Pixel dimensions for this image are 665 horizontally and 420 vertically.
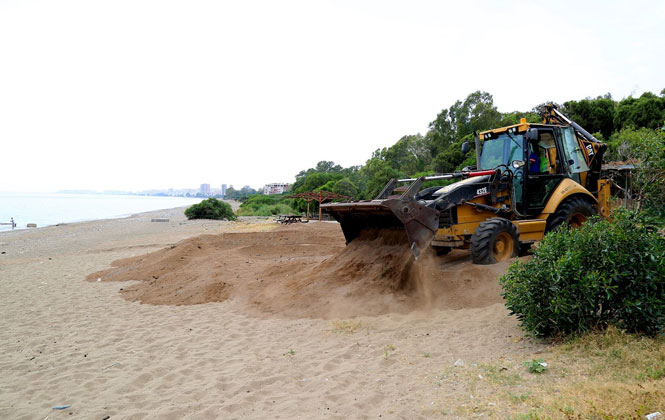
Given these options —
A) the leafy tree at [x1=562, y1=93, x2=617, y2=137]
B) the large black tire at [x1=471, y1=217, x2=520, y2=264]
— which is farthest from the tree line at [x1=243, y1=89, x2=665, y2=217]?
the large black tire at [x1=471, y1=217, x2=520, y2=264]

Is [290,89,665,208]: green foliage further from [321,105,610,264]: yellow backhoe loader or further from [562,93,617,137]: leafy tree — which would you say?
[321,105,610,264]: yellow backhoe loader

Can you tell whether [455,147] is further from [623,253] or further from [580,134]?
[623,253]

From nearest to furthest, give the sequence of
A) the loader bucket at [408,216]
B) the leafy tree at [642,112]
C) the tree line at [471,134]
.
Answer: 1. the loader bucket at [408,216]
2. the tree line at [471,134]
3. the leafy tree at [642,112]

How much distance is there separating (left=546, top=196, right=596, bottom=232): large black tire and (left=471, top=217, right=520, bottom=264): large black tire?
1.40 metres

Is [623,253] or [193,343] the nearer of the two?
[623,253]

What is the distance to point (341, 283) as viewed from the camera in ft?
24.6

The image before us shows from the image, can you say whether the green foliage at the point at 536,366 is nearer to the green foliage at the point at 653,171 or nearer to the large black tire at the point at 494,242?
the green foliage at the point at 653,171

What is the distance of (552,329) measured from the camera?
4.59 metres

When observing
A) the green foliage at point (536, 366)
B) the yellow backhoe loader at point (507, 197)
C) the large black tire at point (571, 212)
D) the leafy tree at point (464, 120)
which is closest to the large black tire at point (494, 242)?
the yellow backhoe loader at point (507, 197)

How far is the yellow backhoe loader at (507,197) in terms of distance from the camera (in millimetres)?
7465

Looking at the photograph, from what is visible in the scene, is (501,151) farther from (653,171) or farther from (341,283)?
(341,283)

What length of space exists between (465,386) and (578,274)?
164 centimetres

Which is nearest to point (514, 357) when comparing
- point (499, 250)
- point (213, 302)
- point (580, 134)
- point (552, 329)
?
point (552, 329)

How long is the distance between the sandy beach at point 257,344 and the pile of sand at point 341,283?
32mm
